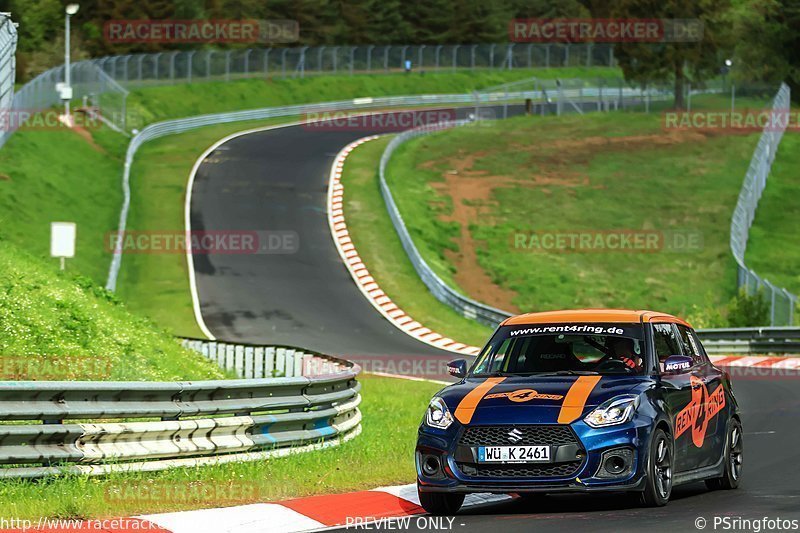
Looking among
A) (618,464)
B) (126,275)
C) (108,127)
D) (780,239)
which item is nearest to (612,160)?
(780,239)

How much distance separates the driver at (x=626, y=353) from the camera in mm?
11602

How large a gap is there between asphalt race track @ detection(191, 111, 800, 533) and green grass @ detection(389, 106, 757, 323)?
4.69 metres

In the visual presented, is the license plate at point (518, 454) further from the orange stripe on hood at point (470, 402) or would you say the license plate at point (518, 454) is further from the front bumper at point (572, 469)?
the orange stripe on hood at point (470, 402)

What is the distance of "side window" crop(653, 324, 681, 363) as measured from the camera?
470 inches

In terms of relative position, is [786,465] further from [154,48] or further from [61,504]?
[154,48]

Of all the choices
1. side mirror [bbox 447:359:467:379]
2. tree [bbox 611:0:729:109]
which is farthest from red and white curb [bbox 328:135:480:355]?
tree [bbox 611:0:729:109]

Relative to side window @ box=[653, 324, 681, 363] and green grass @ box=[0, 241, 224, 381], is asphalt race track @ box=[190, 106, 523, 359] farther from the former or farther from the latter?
side window @ box=[653, 324, 681, 363]

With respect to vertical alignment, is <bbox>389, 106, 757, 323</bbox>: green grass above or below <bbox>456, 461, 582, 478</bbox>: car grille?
below

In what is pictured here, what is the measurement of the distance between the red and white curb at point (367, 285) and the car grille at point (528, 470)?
2388 cm

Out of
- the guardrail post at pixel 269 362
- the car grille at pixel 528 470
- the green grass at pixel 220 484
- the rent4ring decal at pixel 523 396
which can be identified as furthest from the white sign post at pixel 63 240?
the car grille at pixel 528 470

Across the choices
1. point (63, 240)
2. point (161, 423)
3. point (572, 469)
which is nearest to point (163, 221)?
point (63, 240)

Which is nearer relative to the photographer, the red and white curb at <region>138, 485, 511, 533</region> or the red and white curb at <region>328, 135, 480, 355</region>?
the red and white curb at <region>138, 485, 511, 533</region>

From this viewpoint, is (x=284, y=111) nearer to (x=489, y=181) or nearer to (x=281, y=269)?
(x=489, y=181)

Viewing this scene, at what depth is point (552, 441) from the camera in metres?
10.5
